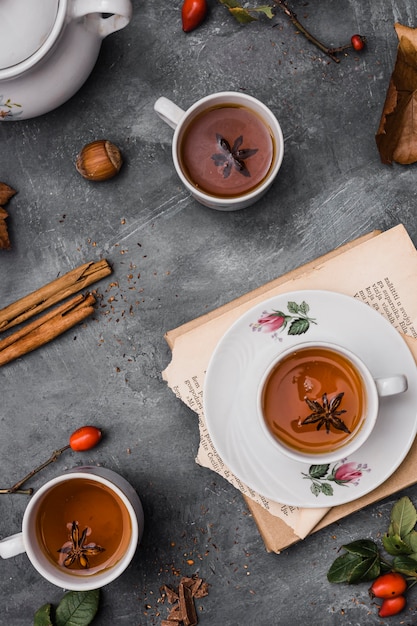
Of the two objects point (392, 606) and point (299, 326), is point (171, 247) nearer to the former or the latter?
point (299, 326)

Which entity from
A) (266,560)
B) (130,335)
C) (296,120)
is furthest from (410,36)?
(266,560)

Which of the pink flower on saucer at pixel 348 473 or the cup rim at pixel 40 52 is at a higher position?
the cup rim at pixel 40 52

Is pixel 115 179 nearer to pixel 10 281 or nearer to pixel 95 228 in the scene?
pixel 95 228

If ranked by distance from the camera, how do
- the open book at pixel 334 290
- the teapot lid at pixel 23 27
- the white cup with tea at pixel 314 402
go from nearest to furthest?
the teapot lid at pixel 23 27 → the white cup with tea at pixel 314 402 → the open book at pixel 334 290

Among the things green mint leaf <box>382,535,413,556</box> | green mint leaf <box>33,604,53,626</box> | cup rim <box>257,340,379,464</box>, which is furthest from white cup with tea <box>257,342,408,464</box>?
green mint leaf <box>33,604,53,626</box>

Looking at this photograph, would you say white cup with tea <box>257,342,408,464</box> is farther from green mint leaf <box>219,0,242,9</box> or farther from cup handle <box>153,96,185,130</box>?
green mint leaf <box>219,0,242,9</box>

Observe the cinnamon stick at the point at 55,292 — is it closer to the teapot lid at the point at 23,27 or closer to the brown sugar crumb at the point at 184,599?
the teapot lid at the point at 23,27

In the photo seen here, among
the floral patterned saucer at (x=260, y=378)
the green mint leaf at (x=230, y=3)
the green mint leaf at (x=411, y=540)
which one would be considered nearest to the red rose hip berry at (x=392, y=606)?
the green mint leaf at (x=411, y=540)
